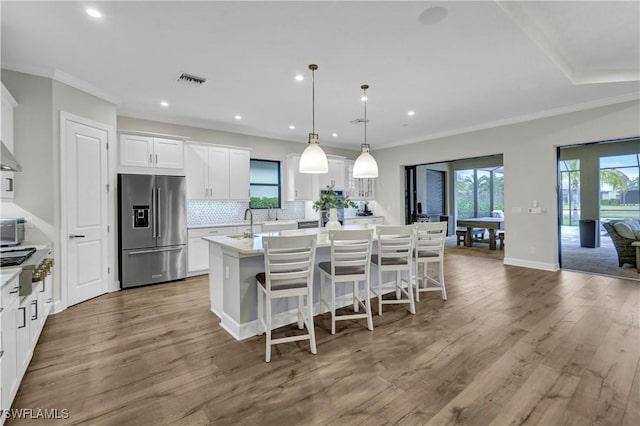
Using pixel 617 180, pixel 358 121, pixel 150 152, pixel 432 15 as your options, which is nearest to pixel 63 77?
pixel 150 152

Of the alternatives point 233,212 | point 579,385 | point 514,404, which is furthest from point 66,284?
point 579,385

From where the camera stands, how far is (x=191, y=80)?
3734 millimetres

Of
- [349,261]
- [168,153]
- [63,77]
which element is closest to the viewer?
[349,261]

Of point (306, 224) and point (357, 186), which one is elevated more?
point (357, 186)

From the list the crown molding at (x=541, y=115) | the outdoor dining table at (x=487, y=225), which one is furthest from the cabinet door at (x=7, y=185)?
the outdoor dining table at (x=487, y=225)

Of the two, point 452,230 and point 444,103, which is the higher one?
point 444,103

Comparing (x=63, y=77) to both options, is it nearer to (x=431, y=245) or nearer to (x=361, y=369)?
(x=361, y=369)

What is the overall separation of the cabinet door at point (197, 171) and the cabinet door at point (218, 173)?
8cm

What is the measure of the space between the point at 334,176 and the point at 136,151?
13.8ft

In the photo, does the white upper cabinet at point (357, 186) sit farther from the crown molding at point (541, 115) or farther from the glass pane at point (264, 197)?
the glass pane at point (264, 197)

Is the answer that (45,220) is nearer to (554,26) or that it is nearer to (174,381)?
(174,381)

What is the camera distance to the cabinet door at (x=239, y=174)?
18.9ft

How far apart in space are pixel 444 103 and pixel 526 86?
42.3 inches

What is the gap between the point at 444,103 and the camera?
4.73 meters
